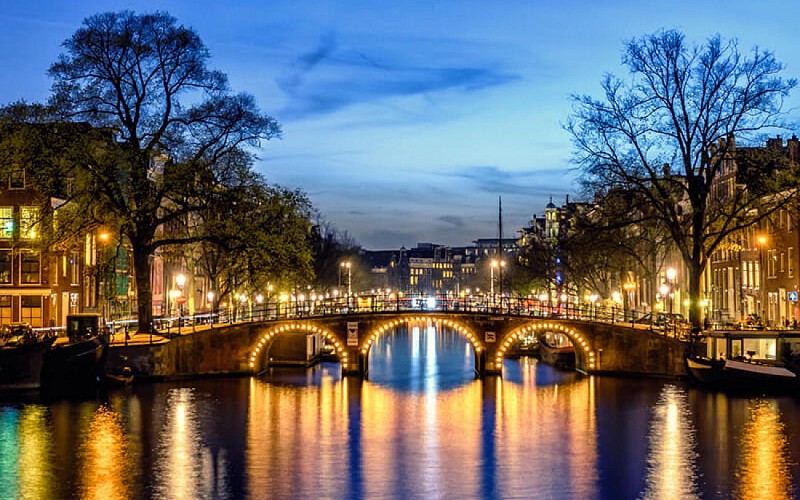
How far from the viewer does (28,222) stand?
68375mm

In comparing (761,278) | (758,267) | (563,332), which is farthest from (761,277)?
(563,332)

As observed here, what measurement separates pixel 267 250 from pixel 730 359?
23861 mm

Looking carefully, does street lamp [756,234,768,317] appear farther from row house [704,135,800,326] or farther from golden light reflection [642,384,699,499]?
golden light reflection [642,384,699,499]

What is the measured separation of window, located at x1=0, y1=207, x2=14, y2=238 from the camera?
6956cm

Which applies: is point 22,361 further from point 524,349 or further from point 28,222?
point 524,349

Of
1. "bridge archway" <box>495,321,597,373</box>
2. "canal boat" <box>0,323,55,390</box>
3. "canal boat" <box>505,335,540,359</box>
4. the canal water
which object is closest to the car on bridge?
"bridge archway" <box>495,321,597,373</box>

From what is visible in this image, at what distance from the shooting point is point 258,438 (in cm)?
4659

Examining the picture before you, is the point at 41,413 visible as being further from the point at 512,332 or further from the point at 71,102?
the point at 512,332

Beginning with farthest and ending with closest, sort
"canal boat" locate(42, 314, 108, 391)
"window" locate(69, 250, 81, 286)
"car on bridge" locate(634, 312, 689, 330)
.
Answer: "window" locate(69, 250, 81, 286), "car on bridge" locate(634, 312, 689, 330), "canal boat" locate(42, 314, 108, 391)

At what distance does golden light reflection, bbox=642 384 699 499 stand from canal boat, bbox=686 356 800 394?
11.9 feet

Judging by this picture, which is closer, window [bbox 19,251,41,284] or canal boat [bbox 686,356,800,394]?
canal boat [bbox 686,356,800,394]

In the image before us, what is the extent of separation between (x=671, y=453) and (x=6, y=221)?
1669 inches

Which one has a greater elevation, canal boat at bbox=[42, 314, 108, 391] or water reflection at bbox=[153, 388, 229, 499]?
canal boat at bbox=[42, 314, 108, 391]

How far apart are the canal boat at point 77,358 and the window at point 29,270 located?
→ 9.90 metres
